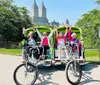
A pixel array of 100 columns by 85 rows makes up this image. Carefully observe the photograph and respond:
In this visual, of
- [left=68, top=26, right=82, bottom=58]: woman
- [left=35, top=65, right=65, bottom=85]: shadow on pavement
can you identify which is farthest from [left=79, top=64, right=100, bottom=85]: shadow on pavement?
[left=35, top=65, right=65, bottom=85]: shadow on pavement

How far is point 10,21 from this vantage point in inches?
2258

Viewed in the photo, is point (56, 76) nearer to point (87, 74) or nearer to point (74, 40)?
point (87, 74)

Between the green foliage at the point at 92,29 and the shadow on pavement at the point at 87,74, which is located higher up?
the green foliage at the point at 92,29

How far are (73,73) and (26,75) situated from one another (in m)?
1.43

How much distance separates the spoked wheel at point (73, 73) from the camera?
8.88m

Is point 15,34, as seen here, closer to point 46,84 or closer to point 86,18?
point 86,18

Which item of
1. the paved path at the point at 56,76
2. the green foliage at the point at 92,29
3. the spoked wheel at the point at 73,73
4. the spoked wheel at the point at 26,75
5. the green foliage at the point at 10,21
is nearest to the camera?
the spoked wheel at the point at 26,75

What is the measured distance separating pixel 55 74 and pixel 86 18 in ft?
205

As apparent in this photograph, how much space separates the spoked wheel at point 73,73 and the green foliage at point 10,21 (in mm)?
45509

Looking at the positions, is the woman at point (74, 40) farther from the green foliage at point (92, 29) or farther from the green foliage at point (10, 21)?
the green foliage at point (92, 29)

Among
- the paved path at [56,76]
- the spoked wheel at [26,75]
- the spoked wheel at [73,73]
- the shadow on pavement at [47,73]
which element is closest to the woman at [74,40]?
the paved path at [56,76]

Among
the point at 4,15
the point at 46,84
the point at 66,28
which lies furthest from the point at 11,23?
the point at 46,84

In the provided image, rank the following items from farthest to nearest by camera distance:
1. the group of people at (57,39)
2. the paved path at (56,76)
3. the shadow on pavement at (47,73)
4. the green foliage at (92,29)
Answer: the green foliage at (92,29) → the group of people at (57,39) → the shadow on pavement at (47,73) → the paved path at (56,76)

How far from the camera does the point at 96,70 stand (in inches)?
456
